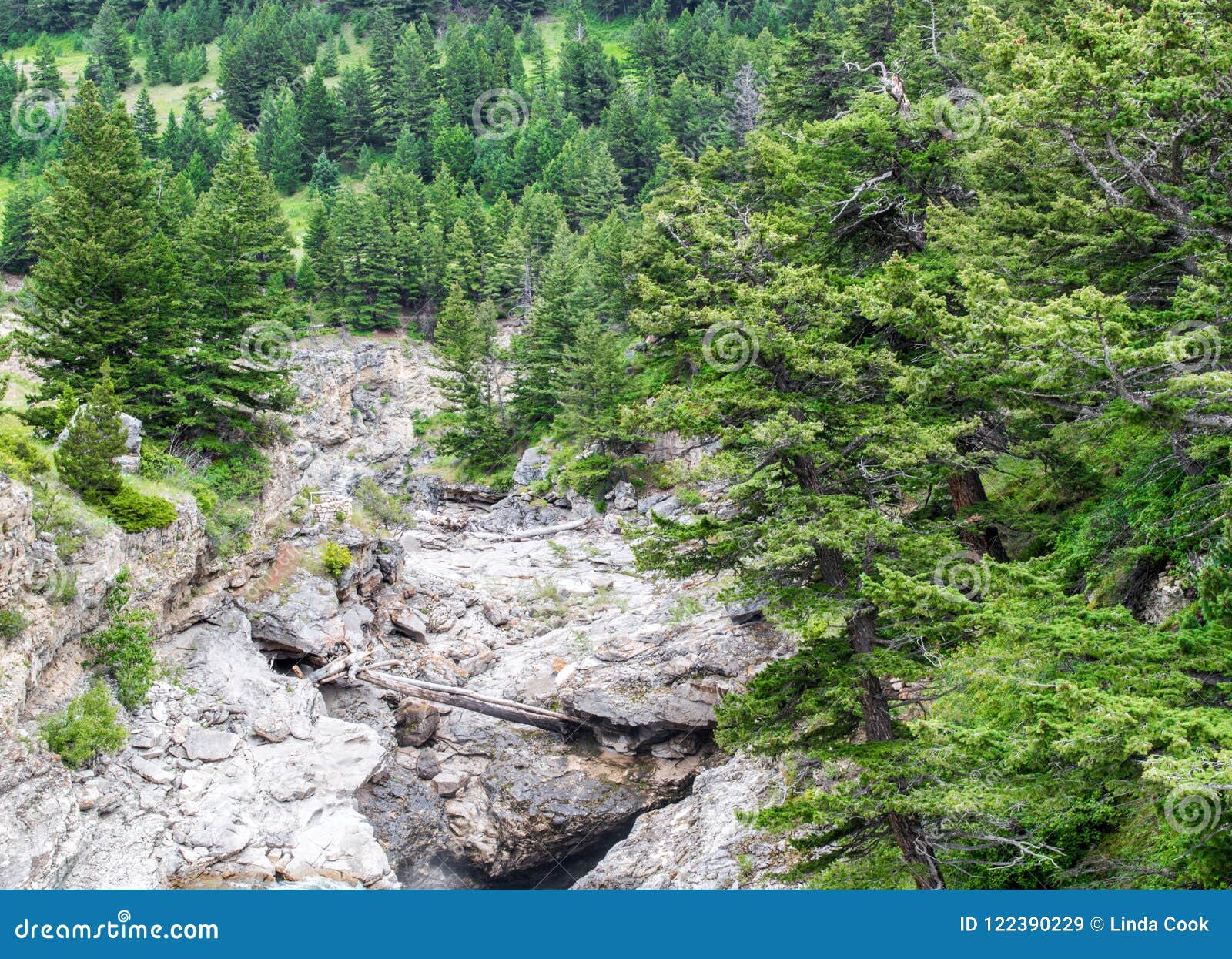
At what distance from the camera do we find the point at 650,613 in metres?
30.2

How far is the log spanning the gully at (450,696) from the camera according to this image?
86.2 ft

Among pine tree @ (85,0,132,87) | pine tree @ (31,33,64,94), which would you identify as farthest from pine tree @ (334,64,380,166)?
pine tree @ (31,33,64,94)

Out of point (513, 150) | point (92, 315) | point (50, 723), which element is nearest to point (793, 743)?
point (50, 723)

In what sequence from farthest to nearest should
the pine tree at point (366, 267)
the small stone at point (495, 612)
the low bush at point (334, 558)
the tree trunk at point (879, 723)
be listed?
the pine tree at point (366, 267), the small stone at point (495, 612), the low bush at point (334, 558), the tree trunk at point (879, 723)

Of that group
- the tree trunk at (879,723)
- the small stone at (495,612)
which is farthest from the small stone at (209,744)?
the tree trunk at (879,723)

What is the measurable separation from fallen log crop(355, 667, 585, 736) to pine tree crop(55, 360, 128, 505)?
898cm

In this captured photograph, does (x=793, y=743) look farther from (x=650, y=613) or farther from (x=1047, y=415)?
(x=650, y=613)

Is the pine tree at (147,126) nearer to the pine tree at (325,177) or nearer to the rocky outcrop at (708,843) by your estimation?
the pine tree at (325,177)

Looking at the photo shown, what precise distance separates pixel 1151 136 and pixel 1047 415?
4.66 metres

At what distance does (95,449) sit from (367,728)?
31.6ft

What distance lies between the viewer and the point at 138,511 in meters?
23.0

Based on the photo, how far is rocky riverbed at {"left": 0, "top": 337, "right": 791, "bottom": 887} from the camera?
1897 centimetres

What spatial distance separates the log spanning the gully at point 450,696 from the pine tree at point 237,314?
28.5 ft

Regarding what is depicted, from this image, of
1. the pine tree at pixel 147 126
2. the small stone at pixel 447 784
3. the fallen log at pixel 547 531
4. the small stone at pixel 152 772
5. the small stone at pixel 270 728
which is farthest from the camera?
the pine tree at pixel 147 126
